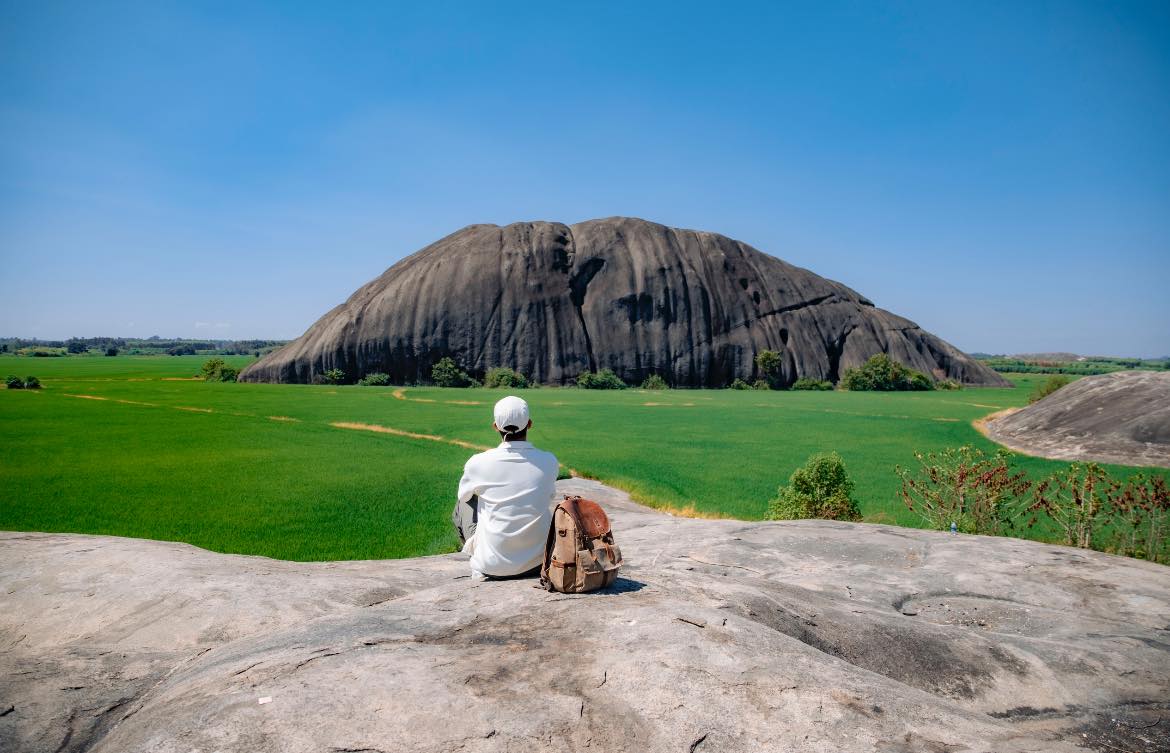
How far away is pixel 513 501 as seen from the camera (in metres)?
5.46

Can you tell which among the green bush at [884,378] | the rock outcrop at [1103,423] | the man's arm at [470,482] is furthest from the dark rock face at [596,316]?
the man's arm at [470,482]

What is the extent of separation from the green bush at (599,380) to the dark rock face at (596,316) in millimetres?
1088

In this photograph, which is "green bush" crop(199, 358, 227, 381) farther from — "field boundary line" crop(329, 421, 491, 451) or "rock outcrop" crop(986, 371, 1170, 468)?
"rock outcrop" crop(986, 371, 1170, 468)

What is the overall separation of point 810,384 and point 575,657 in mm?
59774

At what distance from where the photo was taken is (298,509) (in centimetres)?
1291

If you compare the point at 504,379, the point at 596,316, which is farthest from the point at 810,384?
the point at 504,379

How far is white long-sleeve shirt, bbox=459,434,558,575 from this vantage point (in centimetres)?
547

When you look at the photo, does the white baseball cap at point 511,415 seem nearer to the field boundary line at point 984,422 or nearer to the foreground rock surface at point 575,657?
the foreground rock surface at point 575,657

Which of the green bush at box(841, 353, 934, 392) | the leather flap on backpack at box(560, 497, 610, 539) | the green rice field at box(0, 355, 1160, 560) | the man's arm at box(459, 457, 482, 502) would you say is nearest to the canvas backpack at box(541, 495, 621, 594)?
the leather flap on backpack at box(560, 497, 610, 539)

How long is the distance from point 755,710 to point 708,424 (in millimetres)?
26970

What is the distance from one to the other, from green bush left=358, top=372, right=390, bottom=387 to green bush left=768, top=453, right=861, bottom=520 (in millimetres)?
43879

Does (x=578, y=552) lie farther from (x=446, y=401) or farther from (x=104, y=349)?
(x=104, y=349)

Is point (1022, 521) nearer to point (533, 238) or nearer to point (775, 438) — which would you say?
point (775, 438)

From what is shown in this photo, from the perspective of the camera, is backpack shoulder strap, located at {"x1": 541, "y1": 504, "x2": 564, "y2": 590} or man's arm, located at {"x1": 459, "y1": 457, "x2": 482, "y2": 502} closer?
backpack shoulder strap, located at {"x1": 541, "y1": 504, "x2": 564, "y2": 590}
